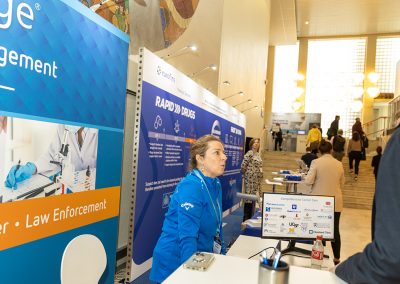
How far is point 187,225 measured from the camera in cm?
168

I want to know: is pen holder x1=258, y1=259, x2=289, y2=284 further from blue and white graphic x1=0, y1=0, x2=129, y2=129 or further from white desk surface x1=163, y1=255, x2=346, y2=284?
blue and white graphic x1=0, y1=0, x2=129, y2=129

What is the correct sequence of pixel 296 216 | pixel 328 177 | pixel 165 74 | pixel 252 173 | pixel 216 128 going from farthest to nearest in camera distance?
1. pixel 252 173
2. pixel 216 128
3. pixel 328 177
4. pixel 165 74
5. pixel 296 216

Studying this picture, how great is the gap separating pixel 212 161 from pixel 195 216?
1.22 ft

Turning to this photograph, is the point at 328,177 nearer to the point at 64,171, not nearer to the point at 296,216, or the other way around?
the point at 296,216

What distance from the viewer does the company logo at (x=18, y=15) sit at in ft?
5.11

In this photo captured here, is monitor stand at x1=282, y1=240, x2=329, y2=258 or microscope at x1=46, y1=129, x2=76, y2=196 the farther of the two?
monitor stand at x1=282, y1=240, x2=329, y2=258

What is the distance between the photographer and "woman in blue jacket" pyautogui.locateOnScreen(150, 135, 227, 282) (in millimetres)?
1696

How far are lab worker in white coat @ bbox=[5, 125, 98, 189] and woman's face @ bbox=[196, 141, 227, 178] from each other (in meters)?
0.76

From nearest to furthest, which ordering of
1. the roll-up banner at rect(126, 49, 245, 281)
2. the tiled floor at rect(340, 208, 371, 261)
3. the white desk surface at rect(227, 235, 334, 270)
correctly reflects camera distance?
1. the white desk surface at rect(227, 235, 334, 270)
2. the roll-up banner at rect(126, 49, 245, 281)
3. the tiled floor at rect(340, 208, 371, 261)

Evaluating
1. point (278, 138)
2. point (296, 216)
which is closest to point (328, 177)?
point (296, 216)

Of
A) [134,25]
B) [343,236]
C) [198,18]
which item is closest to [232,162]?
[343,236]

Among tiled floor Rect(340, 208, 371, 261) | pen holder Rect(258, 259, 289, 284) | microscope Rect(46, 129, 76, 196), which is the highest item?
microscope Rect(46, 129, 76, 196)

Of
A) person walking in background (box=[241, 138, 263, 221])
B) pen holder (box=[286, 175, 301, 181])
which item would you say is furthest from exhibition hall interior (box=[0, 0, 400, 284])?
pen holder (box=[286, 175, 301, 181])

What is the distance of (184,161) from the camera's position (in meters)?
4.03
